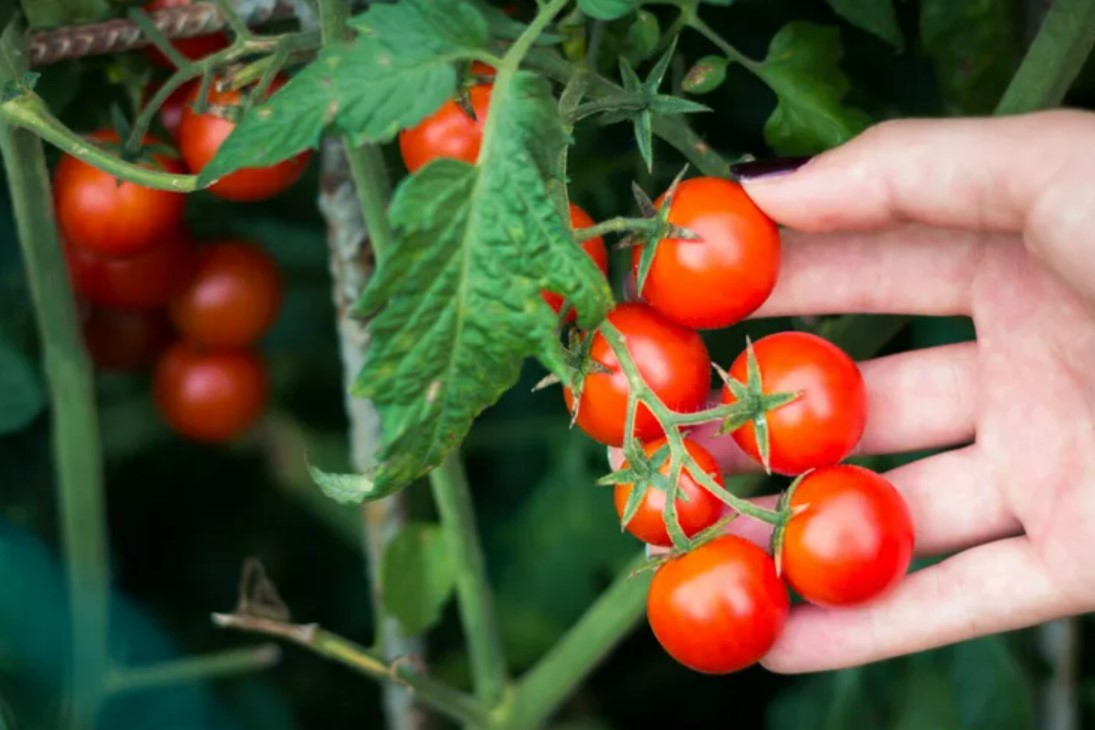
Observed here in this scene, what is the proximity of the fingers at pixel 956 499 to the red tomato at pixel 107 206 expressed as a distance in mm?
603

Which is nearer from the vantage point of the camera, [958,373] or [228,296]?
[958,373]

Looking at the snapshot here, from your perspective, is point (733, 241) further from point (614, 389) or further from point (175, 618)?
point (175, 618)

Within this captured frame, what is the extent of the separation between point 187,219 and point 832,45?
64cm

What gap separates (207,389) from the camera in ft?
3.87

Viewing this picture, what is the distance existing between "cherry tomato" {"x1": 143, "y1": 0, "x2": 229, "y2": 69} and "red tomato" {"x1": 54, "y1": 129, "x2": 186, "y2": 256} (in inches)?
2.6

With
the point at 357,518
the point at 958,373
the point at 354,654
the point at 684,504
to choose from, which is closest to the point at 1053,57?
the point at 958,373

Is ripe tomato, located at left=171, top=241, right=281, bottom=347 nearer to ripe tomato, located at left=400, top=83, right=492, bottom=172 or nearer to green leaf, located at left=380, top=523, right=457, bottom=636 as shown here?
green leaf, located at left=380, top=523, right=457, bottom=636

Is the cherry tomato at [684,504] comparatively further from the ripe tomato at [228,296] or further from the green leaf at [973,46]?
the ripe tomato at [228,296]

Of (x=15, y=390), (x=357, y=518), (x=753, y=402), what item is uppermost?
(x=753, y=402)

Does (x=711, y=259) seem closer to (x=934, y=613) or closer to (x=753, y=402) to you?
(x=753, y=402)

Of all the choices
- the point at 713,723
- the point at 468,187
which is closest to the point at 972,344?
the point at 468,187

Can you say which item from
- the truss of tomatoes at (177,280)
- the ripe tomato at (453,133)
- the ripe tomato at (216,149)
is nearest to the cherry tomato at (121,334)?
the truss of tomatoes at (177,280)

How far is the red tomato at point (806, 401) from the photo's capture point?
0.78 metres

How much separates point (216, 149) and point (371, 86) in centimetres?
28
